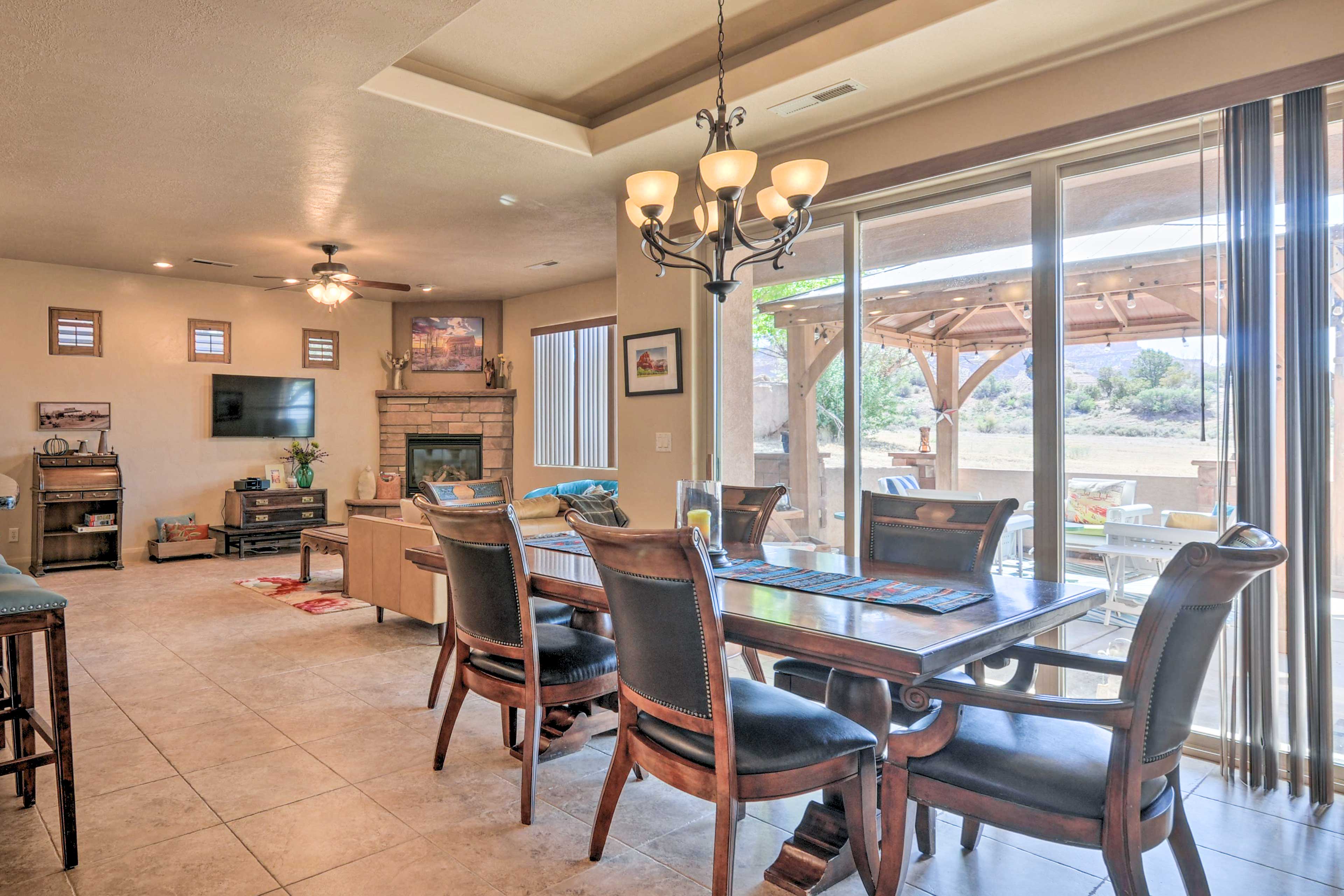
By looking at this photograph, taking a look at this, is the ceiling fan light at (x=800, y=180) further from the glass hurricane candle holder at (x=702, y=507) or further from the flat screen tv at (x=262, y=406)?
the flat screen tv at (x=262, y=406)

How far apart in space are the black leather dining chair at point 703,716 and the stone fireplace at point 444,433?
7317mm

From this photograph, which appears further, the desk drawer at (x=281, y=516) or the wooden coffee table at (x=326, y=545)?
the desk drawer at (x=281, y=516)

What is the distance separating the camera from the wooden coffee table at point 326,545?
566 centimetres

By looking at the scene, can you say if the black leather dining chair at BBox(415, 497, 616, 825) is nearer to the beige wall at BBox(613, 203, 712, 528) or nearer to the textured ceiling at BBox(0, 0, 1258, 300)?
the textured ceiling at BBox(0, 0, 1258, 300)

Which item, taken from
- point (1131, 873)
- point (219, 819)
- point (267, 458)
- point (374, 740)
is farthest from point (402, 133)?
point (267, 458)

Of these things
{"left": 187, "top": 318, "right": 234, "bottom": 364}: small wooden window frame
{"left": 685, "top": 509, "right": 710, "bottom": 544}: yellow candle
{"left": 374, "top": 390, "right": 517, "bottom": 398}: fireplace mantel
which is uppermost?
{"left": 187, "top": 318, "right": 234, "bottom": 364}: small wooden window frame

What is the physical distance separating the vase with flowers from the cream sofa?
3488 mm

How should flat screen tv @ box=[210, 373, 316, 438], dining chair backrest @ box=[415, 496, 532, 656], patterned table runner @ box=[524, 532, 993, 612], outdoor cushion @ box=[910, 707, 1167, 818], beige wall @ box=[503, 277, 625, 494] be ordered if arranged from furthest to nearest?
1. beige wall @ box=[503, 277, 625, 494]
2. flat screen tv @ box=[210, 373, 316, 438]
3. dining chair backrest @ box=[415, 496, 532, 656]
4. patterned table runner @ box=[524, 532, 993, 612]
5. outdoor cushion @ box=[910, 707, 1167, 818]

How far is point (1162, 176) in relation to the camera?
307 centimetres

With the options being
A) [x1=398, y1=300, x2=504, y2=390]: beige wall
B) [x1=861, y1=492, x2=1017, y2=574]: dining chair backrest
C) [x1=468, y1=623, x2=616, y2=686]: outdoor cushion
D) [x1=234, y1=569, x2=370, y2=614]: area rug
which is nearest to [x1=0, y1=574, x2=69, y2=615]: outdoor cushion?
[x1=468, y1=623, x2=616, y2=686]: outdoor cushion

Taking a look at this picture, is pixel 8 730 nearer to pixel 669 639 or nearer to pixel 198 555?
pixel 669 639

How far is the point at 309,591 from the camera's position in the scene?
Answer: 6121mm

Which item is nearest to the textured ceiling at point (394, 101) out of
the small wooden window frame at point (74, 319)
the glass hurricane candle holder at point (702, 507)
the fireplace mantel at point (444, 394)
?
the small wooden window frame at point (74, 319)

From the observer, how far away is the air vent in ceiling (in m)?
3.44
